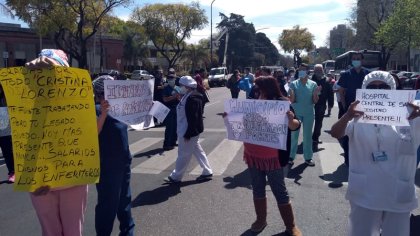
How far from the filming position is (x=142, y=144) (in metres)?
10.8

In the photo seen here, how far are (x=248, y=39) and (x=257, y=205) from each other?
304 feet

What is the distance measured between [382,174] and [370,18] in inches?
2171

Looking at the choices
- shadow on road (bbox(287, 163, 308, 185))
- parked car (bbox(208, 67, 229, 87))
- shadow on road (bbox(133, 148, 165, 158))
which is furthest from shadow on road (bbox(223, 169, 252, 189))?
parked car (bbox(208, 67, 229, 87))

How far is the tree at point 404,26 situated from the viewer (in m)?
37.9

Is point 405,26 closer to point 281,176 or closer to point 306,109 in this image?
point 306,109

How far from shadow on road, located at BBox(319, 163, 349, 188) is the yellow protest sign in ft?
14.9

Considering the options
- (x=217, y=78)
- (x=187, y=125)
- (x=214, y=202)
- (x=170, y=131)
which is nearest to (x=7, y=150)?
(x=187, y=125)

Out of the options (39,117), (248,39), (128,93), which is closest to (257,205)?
(128,93)

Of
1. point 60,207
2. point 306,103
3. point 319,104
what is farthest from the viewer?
point 319,104

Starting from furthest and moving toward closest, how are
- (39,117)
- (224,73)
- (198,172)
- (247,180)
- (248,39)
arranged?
(248,39) < (224,73) < (198,172) < (247,180) < (39,117)

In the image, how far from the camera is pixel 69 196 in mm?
3443

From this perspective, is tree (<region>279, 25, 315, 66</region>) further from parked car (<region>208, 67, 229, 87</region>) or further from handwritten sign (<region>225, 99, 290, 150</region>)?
handwritten sign (<region>225, 99, 290, 150</region>)

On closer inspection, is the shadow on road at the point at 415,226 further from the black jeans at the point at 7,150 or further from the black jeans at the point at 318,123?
the black jeans at the point at 7,150

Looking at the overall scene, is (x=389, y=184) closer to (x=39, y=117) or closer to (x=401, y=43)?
(x=39, y=117)
